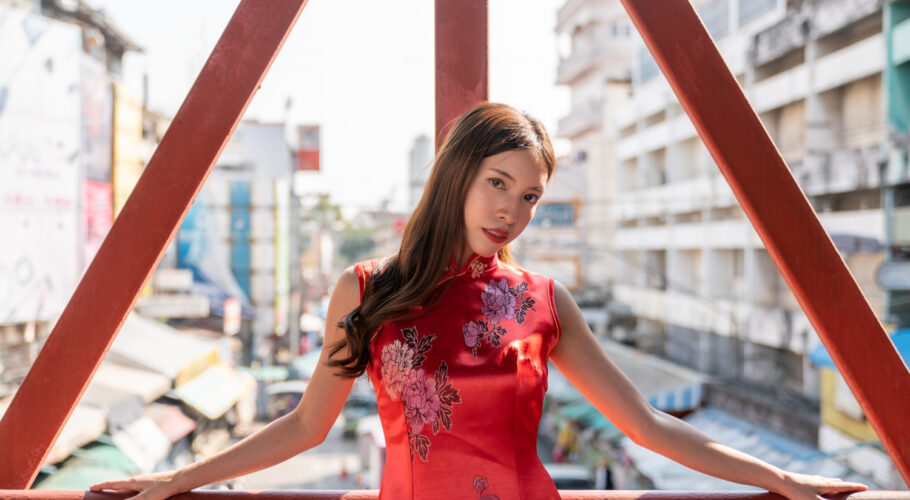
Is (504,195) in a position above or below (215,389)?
above

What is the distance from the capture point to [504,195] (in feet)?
4.31

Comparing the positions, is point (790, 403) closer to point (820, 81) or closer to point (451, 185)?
point (820, 81)

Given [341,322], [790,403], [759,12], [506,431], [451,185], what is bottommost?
[790,403]

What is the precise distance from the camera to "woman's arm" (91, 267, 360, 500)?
4.33 feet

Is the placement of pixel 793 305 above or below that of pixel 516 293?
below

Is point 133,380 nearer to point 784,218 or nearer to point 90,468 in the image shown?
point 90,468

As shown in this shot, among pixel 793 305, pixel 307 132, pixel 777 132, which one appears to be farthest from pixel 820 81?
pixel 307 132

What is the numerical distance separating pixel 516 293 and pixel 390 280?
0.73ft

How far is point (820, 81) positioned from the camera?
13.1 meters

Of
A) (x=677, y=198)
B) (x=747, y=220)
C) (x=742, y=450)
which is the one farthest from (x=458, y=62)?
(x=677, y=198)

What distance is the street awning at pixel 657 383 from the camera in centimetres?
1496

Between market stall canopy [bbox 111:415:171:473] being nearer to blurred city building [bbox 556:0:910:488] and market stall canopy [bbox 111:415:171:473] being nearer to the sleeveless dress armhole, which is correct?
blurred city building [bbox 556:0:910:488]

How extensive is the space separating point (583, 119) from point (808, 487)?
2988 centimetres

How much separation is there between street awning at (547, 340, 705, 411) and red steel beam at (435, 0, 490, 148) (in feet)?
38.3
